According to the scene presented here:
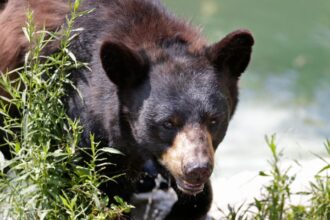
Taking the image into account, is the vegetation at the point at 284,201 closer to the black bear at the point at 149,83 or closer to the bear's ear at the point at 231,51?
the black bear at the point at 149,83

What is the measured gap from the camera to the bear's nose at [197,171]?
19.7 ft

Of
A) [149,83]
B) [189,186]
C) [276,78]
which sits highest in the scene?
[276,78]

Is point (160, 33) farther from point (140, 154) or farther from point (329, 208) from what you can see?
point (329, 208)

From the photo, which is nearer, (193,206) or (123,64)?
(123,64)

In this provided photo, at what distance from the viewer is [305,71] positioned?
1518 cm

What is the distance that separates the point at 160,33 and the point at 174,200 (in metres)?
1.76

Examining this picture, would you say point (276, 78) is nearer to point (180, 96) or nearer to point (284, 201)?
point (284, 201)

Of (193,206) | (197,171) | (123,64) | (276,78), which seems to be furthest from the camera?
(276,78)

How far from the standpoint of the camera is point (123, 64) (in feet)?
21.2

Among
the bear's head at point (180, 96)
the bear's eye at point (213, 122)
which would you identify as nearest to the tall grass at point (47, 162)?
the bear's head at point (180, 96)

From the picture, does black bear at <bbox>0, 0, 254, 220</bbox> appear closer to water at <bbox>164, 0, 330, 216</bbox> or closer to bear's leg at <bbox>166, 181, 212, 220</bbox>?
bear's leg at <bbox>166, 181, 212, 220</bbox>

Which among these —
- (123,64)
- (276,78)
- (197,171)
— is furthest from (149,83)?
(276,78)

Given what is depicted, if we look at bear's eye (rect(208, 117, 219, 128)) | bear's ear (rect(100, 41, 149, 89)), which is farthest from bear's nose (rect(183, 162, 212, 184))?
bear's ear (rect(100, 41, 149, 89))

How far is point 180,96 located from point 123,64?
1.47ft
